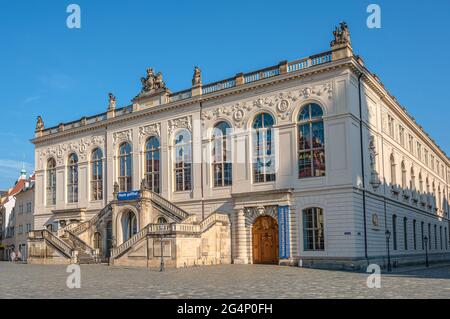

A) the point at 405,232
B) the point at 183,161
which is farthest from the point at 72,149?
the point at 405,232

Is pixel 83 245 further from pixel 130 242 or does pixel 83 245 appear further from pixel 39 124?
pixel 39 124

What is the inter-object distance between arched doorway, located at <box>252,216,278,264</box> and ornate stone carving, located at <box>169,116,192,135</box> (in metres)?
9.69

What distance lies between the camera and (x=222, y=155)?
3969 centimetres

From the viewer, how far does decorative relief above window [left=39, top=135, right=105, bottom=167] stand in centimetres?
4894

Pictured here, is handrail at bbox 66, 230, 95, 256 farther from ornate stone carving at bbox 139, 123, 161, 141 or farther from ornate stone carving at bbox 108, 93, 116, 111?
ornate stone carving at bbox 108, 93, 116, 111

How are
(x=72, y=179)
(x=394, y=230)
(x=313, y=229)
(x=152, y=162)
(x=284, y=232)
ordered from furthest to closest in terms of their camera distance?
(x=72, y=179), (x=152, y=162), (x=394, y=230), (x=284, y=232), (x=313, y=229)

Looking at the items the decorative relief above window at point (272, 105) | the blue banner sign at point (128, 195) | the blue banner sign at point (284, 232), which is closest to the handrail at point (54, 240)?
the blue banner sign at point (128, 195)

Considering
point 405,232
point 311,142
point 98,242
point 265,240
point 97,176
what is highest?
point 311,142

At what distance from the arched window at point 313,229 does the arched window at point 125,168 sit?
17178 mm

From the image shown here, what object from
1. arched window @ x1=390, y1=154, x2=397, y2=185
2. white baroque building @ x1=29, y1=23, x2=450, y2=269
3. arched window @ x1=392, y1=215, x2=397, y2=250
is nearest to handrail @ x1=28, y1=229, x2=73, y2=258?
white baroque building @ x1=29, y1=23, x2=450, y2=269

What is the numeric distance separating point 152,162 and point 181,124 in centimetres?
432

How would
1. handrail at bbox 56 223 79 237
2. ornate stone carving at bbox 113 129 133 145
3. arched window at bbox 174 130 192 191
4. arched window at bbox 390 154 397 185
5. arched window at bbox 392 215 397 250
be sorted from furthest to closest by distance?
ornate stone carving at bbox 113 129 133 145, handrail at bbox 56 223 79 237, arched window at bbox 390 154 397 185, arched window at bbox 174 130 192 191, arched window at bbox 392 215 397 250

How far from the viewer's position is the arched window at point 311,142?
34.9m
